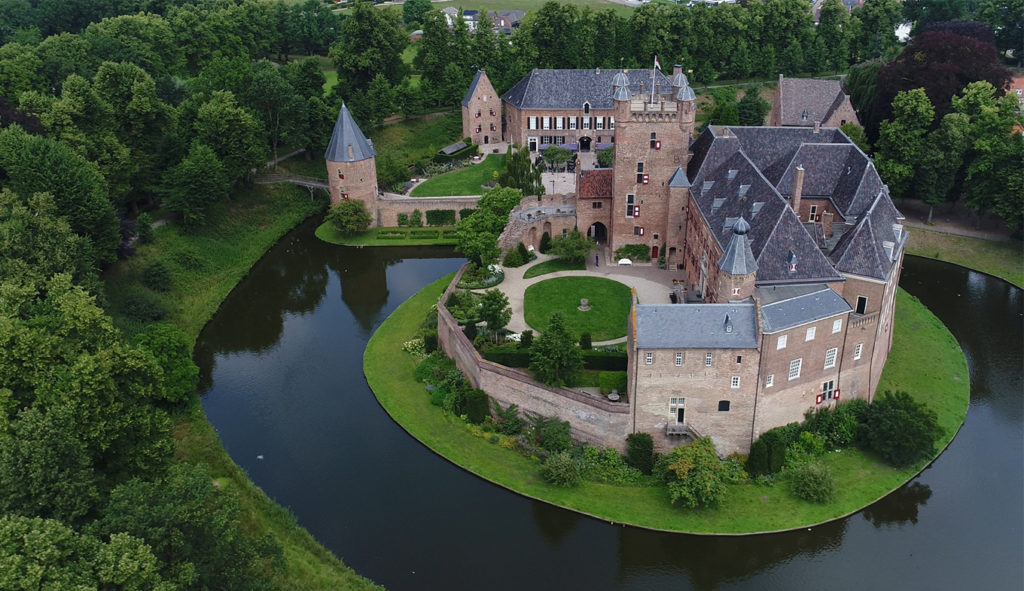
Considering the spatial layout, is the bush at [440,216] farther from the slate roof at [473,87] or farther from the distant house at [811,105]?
the distant house at [811,105]

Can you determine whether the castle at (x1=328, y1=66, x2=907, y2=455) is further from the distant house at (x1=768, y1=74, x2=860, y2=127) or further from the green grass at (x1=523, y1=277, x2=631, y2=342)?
the distant house at (x1=768, y1=74, x2=860, y2=127)

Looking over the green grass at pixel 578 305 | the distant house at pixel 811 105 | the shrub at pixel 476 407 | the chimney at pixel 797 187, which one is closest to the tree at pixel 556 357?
the shrub at pixel 476 407

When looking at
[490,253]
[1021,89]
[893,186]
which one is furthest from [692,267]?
[1021,89]

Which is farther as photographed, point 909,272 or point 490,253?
point 909,272

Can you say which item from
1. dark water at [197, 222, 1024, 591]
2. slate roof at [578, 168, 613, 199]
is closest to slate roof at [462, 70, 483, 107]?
slate roof at [578, 168, 613, 199]

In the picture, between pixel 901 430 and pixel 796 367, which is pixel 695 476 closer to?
pixel 796 367

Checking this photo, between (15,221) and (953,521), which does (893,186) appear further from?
(15,221)
